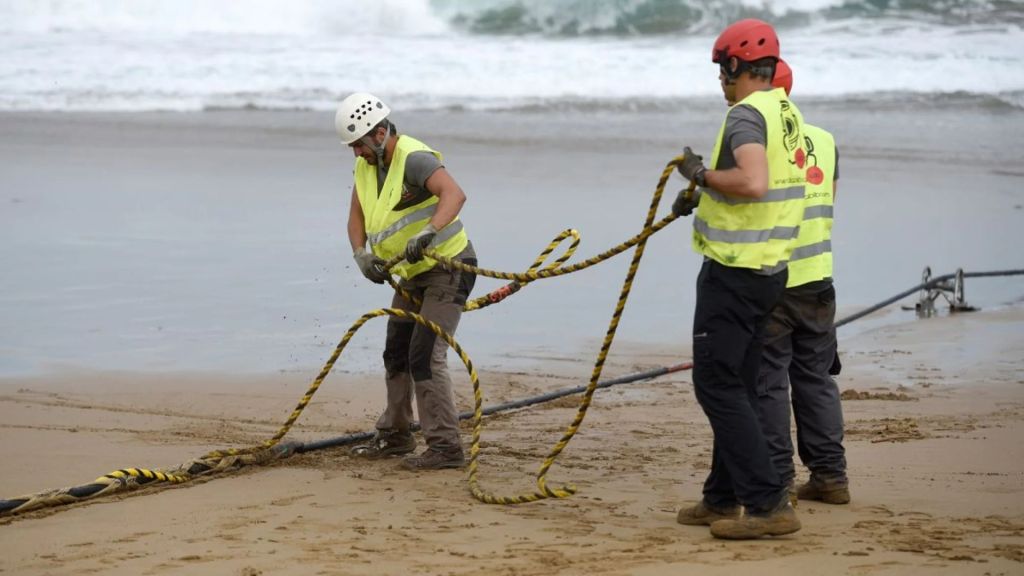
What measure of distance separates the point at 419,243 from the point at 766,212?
73.8 inches

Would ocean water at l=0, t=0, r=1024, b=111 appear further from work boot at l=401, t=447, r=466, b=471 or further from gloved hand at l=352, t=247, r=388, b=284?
work boot at l=401, t=447, r=466, b=471

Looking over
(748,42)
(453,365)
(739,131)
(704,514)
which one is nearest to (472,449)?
(704,514)

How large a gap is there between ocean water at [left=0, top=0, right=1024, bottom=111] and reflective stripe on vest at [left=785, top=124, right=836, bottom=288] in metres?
17.1

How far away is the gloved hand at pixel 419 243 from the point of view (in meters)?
6.59

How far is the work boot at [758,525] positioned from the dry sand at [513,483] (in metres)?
0.06

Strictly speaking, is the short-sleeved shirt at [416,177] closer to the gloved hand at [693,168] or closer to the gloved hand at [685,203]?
the gloved hand at [685,203]

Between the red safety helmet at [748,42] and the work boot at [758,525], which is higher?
the red safety helmet at [748,42]

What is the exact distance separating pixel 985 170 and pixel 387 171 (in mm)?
12180

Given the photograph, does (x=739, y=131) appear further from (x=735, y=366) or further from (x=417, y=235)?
(x=417, y=235)

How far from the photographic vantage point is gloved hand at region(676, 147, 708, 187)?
5230mm

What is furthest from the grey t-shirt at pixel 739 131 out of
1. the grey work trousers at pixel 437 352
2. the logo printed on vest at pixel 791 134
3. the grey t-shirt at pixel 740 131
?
the grey work trousers at pixel 437 352

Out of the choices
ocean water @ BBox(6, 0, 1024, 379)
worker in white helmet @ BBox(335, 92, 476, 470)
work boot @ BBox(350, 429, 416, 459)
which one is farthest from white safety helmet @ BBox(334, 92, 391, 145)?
ocean water @ BBox(6, 0, 1024, 379)

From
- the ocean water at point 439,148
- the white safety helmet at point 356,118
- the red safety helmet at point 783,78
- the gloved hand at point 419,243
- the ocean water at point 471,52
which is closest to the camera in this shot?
the red safety helmet at point 783,78

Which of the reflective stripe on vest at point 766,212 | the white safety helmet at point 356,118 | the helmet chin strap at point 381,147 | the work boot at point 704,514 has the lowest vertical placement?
the work boot at point 704,514
